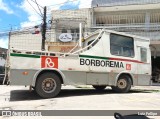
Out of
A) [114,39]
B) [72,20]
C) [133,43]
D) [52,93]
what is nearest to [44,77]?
[52,93]

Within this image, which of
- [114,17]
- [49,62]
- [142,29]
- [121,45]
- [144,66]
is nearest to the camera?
[49,62]

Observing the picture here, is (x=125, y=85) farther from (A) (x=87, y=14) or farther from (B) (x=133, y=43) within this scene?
(A) (x=87, y=14)

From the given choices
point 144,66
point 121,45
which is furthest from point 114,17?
point 121,45

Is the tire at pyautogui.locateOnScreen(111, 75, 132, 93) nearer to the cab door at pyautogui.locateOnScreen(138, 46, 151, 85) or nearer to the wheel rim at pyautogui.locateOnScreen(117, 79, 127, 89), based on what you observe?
the wheel rim at pyautogui.locateOnScreen(117, 79, 127, 89)

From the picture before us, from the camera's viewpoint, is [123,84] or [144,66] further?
[144,66]

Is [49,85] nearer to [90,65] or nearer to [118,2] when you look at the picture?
[90,65]

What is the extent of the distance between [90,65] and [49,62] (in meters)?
1.83

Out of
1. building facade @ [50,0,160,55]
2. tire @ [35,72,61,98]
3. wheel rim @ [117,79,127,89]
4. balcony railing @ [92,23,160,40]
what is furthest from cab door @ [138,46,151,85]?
building facade @ [50,0,160,55]

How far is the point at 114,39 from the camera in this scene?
11922 mm

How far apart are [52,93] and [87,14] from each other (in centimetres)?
1945

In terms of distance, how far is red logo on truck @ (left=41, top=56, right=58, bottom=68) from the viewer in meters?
9.80

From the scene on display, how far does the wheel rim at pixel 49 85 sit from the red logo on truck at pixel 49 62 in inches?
19.9

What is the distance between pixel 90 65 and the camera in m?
10.9

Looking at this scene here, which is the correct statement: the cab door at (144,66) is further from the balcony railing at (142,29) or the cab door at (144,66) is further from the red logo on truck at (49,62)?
the balcony railing at (142,29)
